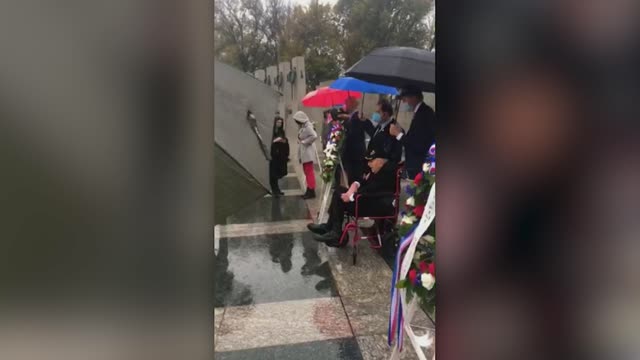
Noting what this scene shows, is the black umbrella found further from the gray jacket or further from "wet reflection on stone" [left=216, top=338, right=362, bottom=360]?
the gray jacket

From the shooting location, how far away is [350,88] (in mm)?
7586

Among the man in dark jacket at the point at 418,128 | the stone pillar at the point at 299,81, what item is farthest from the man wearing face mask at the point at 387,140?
the stone pillar at the point at 299,81

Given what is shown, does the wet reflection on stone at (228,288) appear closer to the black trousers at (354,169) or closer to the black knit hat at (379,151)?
the black trousers at (354,169)

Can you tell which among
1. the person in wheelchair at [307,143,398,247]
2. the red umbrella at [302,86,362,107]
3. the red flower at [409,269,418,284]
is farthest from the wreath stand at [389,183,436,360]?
the red umbrella at [302,86,362,107]

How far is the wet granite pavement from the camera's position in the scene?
367cm

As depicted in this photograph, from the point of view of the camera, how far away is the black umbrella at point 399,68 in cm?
475

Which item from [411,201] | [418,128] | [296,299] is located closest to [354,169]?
[418,128]
